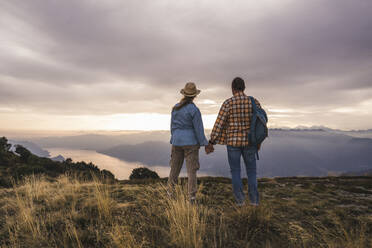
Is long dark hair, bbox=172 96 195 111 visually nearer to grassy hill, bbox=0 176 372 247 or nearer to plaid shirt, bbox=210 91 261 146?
plaid shirt, bbox=210 91 261 146

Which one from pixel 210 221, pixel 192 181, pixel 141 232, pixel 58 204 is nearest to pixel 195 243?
pixel 141 232

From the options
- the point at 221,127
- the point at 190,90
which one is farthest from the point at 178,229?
the point at 190,90

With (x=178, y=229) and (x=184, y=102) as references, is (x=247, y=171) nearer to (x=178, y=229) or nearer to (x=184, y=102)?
(x=184, y=102)

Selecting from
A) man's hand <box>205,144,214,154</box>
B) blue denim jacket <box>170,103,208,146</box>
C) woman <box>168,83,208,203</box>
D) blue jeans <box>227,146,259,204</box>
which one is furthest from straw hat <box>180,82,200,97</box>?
blue jeans <box>227,146,259,204</box>

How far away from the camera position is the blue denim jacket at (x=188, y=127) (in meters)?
4.30

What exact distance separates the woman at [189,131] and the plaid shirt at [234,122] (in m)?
0.37

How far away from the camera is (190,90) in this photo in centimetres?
446

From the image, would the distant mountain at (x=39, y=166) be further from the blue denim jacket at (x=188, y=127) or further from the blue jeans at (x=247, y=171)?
the blue jeans at (x=247, y=171)

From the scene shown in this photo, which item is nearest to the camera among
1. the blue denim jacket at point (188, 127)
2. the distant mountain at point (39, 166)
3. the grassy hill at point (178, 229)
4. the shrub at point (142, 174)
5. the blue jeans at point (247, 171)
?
the grassy hill at point (178, 229)

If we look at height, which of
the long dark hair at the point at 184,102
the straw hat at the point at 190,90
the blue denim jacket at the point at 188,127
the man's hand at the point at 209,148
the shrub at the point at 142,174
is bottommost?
the shrub at the point at 142,174

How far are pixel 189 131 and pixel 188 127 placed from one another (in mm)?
100

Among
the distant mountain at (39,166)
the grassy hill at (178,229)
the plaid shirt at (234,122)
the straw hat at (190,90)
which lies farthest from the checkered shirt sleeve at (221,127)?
the distant mountain at (39,166)

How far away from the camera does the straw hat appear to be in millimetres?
4445

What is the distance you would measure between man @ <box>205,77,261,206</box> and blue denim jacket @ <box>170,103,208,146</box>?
0.98ft
